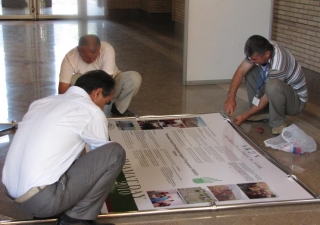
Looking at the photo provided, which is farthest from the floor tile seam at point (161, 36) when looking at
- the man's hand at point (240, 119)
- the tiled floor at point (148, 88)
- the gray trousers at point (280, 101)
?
the gray trousers at point (280, 101)

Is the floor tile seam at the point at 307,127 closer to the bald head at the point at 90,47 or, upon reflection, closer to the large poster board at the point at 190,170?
the large poster board at the point at 190,170

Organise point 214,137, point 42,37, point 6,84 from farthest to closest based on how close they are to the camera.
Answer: point 42,37
point 6,84
point 214,137

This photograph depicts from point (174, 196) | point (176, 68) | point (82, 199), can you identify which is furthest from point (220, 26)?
point (82, 199)

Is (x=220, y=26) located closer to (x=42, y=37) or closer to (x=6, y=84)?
(x=6, y=84)

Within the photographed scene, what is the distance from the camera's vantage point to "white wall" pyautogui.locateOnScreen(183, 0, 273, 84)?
6.03 m

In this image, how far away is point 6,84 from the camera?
6.05 meters

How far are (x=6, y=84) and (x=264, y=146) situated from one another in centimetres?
319

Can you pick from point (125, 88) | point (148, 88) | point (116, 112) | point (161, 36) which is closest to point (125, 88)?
point (125, 88)

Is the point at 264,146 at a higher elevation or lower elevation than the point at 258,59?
lower

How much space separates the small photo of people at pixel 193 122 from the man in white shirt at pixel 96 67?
1.93 ft

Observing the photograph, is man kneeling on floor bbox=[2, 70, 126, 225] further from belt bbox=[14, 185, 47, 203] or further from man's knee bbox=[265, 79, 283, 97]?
man's knee bbox=[265, 79, 283, 97]

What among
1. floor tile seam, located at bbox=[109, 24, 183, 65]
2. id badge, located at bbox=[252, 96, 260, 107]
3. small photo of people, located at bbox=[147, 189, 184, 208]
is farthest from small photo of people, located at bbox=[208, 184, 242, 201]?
floor tile seam, located at bbox=[109, 24, 183, 65]

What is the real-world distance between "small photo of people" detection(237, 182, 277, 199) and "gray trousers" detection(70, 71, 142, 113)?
5.84ft

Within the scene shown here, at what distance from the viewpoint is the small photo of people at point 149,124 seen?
4.44 meters
